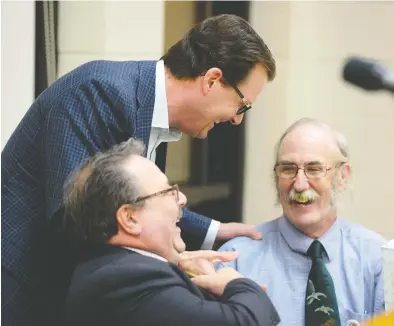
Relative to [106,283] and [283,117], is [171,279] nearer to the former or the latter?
[106,283]

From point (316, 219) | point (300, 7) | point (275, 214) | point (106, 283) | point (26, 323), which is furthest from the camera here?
point (300, 7)

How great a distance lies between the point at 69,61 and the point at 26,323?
46.0 inches

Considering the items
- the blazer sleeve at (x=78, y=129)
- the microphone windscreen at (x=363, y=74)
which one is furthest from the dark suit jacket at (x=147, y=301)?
the microphone windscreen at (x=363, y=74)

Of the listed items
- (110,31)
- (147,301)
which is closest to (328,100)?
(110,31)

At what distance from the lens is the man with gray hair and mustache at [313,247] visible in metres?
1.79

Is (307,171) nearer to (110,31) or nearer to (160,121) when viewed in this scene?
(160,121)

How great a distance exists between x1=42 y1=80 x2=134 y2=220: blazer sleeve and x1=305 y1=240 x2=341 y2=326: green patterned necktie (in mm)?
664

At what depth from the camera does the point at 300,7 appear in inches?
103

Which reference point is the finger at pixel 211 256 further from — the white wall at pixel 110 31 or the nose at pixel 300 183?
the white wall at pixel 110 31

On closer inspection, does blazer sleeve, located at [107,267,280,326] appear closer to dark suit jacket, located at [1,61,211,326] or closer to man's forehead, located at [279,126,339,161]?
dark suit jacket, located at [1,61,211,326]

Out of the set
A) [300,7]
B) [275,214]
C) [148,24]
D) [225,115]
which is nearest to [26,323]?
[225,115]

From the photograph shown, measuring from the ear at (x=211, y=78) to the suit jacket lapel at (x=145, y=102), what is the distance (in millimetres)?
113

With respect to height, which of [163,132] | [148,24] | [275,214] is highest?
[148,24]

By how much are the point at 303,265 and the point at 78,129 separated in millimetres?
776
